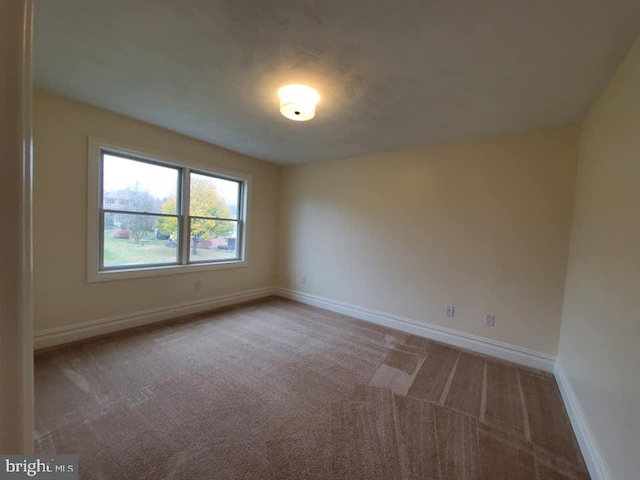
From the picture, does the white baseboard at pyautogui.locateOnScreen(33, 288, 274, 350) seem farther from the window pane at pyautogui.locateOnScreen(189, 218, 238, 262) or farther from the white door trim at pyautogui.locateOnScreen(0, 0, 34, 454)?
the white door trim at pyautogui.locateOnScreen(0, 0, 34, 454)

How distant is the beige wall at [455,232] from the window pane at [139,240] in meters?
1.94

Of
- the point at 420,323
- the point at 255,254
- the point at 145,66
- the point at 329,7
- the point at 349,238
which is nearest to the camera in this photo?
the point at 329,7

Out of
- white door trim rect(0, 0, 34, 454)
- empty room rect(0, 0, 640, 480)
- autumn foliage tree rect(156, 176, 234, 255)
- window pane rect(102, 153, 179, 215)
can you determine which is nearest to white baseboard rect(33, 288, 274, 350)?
empty room rect(0, 0, 640, 480)

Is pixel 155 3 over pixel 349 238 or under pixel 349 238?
over

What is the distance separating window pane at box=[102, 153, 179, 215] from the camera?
9.52 ft

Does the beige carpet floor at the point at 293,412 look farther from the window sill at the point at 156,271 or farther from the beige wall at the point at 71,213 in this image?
the window sill at the point at 156,271

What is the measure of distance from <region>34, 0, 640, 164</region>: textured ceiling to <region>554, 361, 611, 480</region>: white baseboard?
2.19 m

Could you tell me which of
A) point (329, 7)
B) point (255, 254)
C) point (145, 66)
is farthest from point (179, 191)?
point (329, 7)

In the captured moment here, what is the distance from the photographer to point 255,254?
4.49 m

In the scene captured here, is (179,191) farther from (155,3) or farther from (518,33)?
(518,33)

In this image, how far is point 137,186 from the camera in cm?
311

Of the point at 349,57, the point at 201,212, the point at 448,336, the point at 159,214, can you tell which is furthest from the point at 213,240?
the point at 448,336

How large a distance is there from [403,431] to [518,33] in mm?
2403

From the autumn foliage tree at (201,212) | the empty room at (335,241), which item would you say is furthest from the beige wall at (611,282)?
the autumn foliage tree at (201,212)
